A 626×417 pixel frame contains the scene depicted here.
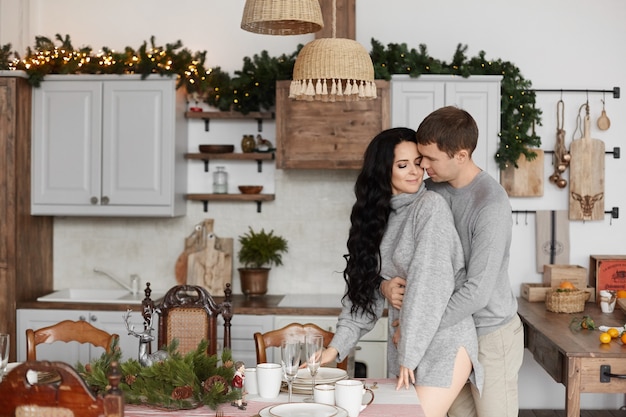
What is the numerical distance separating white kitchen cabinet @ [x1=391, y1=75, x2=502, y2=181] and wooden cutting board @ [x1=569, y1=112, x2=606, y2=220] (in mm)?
670

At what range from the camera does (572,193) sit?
5266mm

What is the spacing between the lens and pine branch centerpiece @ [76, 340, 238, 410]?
8.04 feet

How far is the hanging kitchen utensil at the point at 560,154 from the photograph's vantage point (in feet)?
17.1

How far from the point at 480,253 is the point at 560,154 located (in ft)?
8.74

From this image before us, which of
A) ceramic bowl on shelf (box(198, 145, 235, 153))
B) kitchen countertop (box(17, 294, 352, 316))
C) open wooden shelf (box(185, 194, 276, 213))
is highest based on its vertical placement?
ceramic bowl on shelf (box(198, 145, 235, 153))

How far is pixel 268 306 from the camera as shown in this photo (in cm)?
484

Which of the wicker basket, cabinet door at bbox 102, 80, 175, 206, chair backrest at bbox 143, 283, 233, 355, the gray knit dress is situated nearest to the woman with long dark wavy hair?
the gray knit dress

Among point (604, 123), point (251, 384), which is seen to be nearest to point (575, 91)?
point (604, 123)

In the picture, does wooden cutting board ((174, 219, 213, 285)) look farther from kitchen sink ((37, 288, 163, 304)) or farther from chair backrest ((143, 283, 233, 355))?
chair backrest ((143, 283, 233, 355))

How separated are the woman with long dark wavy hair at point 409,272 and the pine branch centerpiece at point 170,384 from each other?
52 centimetres

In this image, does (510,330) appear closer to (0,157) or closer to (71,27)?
(0,157)

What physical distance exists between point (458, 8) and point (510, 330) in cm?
292

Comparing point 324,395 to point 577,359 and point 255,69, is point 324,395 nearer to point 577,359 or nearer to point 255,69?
point 577,359

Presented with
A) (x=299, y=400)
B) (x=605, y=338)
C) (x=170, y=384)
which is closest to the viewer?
(x=170, y=384)
